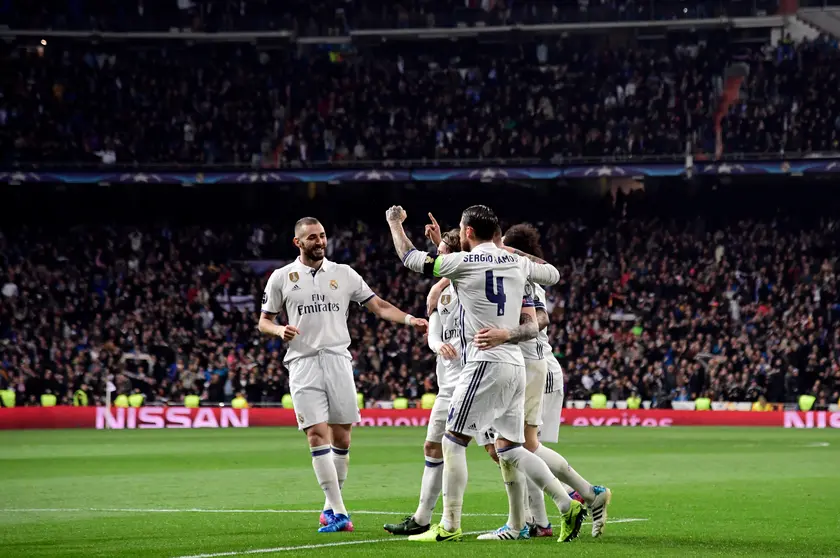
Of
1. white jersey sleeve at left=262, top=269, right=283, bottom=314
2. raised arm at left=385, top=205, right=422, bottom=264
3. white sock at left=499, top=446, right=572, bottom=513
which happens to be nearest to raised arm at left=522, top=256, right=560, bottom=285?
raised arm at left=385, top=205, right=422, bottom=264

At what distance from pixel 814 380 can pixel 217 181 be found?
70.2 ft

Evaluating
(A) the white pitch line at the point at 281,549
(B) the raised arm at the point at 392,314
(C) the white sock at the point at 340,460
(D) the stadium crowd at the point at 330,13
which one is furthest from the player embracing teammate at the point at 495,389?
(D) the stadium crowd at the point at 330,13

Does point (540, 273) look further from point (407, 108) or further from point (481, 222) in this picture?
point (407, 108)

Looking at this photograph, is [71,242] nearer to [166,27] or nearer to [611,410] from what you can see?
[166,27]

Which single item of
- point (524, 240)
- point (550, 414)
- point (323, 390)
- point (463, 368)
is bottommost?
point (550, 414)

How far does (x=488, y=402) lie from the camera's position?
9.63m

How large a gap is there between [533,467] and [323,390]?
8.04 ft

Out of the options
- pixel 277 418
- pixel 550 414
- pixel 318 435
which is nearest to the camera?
pixel 318 435

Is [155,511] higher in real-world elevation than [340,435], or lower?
lower

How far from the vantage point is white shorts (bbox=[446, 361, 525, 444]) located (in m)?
9.62

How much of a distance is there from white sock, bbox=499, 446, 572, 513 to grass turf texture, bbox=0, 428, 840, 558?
0.43 meters

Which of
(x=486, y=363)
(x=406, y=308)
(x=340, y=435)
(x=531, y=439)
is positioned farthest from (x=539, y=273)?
(x=406, y=308)

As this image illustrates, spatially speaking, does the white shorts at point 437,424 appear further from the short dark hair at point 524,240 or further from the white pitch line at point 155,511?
the white pitch line at point 155,511

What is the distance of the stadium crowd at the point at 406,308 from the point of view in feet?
130
